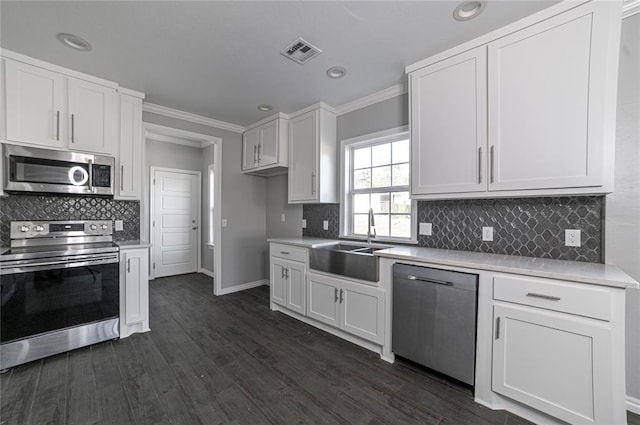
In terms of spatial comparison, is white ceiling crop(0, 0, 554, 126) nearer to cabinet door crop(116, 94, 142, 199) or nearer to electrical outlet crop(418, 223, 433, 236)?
cabinet door crop(116, 94, 142, 199)

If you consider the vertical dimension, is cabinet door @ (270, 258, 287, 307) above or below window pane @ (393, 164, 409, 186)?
below

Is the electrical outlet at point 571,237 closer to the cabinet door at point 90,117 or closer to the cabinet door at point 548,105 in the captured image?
the cabinet door at point 548,105

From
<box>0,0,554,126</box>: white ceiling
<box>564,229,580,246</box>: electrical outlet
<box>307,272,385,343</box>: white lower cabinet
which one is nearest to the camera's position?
<box>0,0,554,126</box>: white ceiling

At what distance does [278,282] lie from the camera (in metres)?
3.32

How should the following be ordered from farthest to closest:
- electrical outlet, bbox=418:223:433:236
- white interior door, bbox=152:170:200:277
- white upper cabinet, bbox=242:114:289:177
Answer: white interior door, bbox=152:170:200:277 → white upper cabinet, bbox=242:114:289:177 → electrical outlet, bbox=418:223:433:236

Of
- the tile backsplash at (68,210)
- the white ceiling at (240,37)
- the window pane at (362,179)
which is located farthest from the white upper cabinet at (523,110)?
the tile backsplash at (68,210)

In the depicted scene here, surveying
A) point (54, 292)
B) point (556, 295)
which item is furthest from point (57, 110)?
point (556, 295)

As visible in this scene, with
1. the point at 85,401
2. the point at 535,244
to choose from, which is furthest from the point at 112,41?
the point at 535,244

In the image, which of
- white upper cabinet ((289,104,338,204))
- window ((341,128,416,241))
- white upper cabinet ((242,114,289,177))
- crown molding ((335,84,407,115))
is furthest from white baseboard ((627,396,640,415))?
white upper cabinet ((242,114,289,177))

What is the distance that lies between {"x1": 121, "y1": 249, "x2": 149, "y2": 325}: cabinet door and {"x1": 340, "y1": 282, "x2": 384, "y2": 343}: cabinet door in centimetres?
209

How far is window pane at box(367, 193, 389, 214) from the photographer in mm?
3010

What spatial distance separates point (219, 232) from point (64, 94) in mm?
2267

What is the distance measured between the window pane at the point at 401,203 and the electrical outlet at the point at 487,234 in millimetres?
743

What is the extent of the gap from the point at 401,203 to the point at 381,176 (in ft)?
1.34
